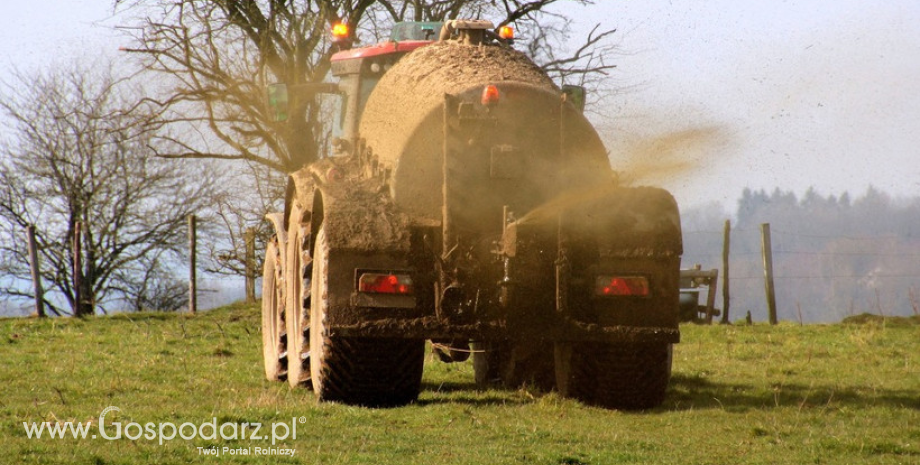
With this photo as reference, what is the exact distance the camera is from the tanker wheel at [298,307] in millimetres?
9125

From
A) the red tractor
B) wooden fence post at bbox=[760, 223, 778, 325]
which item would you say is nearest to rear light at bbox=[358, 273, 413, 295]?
the red tractor

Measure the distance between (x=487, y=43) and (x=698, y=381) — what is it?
A: 12.4ft

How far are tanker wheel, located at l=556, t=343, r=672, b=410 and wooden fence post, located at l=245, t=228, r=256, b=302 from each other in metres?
12.9

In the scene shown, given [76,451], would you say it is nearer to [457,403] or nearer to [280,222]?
[457,403]

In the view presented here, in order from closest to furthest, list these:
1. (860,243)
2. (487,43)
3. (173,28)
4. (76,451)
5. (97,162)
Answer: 1. (76,451)
2. (487,43)
3. (173,28)
4. (97,162)
5. (860,243)

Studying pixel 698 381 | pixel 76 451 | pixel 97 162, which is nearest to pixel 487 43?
pixel 698 381

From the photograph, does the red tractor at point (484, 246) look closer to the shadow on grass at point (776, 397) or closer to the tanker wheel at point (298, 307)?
the tanker wheel at point (298, 307)

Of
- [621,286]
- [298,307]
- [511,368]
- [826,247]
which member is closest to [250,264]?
[511,368]

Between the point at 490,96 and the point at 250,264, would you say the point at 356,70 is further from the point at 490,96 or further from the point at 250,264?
the point at 250,264

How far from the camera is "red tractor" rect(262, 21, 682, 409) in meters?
8.14

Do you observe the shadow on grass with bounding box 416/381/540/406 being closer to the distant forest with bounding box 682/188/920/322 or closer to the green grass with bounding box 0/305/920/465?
the green grass with bounding box 0/305/920/465

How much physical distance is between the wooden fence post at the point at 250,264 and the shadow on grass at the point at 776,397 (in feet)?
39.1

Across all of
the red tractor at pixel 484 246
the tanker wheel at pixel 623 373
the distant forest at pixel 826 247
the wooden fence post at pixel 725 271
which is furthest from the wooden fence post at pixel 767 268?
the distant forest at pixel 826 247

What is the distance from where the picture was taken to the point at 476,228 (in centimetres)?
834
